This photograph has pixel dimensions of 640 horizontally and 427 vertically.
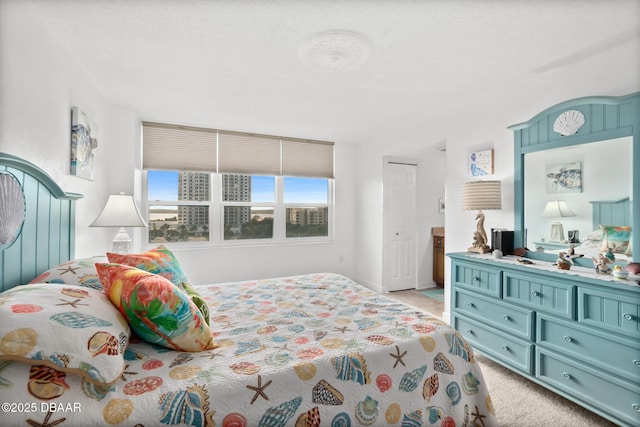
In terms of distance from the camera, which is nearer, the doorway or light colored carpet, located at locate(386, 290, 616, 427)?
light colored carpet, located at locate(386, 290, 616, 427)

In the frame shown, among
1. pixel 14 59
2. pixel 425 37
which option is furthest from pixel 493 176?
pixel 14 59

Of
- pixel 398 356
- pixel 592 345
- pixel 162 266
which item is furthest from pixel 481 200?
pixel 162 266

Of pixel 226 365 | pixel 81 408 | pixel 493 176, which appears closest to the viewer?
pixel 81 408

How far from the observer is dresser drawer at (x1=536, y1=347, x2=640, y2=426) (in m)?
1.72

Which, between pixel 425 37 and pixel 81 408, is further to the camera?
pixel 425 37

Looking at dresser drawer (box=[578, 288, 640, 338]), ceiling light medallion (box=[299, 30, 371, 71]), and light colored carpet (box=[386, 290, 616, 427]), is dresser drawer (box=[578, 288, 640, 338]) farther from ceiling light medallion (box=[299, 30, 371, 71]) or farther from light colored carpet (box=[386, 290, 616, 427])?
ceiling light medallion (box=[299, 30, 371, 71])

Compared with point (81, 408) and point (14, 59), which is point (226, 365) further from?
point (14, 59)

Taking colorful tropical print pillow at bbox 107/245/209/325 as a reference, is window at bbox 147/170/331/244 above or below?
above

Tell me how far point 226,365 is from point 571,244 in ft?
8.61

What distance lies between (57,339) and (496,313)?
2.74m

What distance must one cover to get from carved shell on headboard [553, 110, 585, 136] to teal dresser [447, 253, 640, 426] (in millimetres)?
1055

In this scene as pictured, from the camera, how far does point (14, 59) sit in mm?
1695

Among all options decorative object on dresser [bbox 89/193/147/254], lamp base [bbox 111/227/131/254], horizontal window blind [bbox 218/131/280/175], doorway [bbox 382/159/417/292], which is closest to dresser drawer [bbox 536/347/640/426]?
doorway [bbox 382/159/417/292]

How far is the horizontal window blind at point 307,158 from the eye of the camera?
4.86 m
